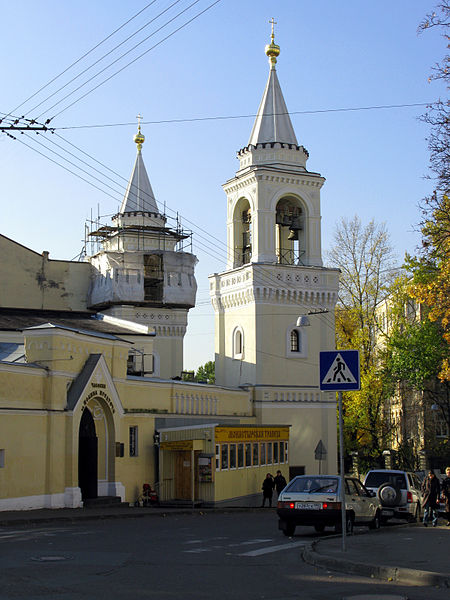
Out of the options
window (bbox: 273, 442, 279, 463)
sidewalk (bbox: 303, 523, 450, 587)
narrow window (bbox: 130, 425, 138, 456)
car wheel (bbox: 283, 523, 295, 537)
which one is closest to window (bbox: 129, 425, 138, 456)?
narrow window (bbox: 130, 425, 138, 456)

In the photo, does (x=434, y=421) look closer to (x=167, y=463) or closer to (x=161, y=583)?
(x=167, y=463)

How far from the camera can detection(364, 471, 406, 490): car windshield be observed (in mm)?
27016

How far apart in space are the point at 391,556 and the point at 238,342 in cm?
3570

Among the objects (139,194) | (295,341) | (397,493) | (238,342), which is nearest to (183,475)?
(397,493)

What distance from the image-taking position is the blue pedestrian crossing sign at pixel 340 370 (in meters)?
14.9

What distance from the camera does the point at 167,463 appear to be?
3662cm

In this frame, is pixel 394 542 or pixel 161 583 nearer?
pixel 161 583

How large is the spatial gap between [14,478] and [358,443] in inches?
1214

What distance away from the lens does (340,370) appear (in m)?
15.1

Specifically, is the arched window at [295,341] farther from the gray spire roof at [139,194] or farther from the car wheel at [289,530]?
the car wheel at [289,530]

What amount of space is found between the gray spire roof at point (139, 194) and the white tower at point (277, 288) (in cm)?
1201

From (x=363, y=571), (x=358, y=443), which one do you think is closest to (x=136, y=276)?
(x=358, y=443)

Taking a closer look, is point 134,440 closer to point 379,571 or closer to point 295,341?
point 295,341

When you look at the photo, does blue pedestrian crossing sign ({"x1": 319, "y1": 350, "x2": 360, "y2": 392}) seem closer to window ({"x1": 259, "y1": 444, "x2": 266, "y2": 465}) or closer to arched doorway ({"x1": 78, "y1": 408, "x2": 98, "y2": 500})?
arched doorway ({"x1": 78, "y1": 408, "x2": 98, "y2": 500})
